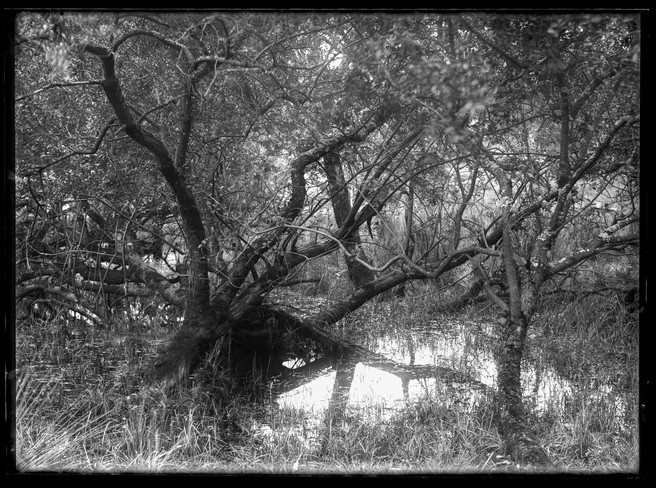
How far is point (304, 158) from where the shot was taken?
7.87 feet

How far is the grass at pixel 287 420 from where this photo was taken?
1.82 m

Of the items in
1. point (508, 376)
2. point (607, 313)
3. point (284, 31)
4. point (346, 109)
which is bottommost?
point (508, 376)

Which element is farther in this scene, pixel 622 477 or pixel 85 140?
pixel 85 140

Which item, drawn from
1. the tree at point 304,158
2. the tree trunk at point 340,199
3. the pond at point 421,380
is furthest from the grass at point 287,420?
the tree trunk at point 340,199

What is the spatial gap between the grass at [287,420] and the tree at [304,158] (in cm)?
14

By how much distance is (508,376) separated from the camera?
218 centimetres

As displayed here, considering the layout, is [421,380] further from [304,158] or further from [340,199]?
[304,158]

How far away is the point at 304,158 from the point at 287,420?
0.98 metres

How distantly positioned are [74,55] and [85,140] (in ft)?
1.61

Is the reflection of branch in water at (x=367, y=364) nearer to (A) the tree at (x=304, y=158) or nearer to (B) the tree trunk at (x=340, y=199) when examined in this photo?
(A) the tree at (x=304, y=158)

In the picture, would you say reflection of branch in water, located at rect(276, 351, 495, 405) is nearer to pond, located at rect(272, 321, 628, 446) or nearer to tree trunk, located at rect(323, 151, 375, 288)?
pond, located at rect(272, 321, 628, 446)

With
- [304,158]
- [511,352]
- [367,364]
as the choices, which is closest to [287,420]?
[367,364]
